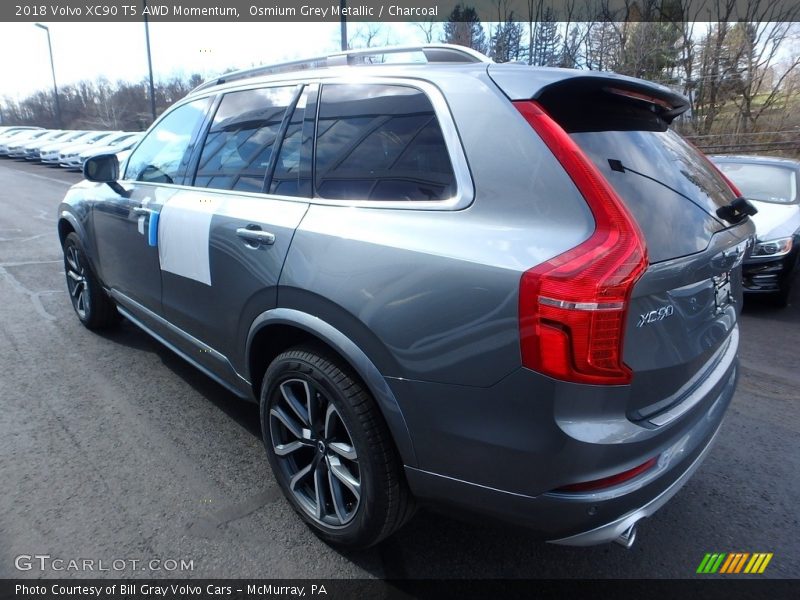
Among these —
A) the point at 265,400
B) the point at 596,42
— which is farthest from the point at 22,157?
the point at 265,400

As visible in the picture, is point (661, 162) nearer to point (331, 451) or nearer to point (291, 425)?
point (331, 451)

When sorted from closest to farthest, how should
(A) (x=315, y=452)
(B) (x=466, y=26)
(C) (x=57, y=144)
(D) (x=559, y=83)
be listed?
(D) (x=559, y=83)
(A) (x=315, y=452)
(C) (x=57, y=144)
(B) (x=466, y=26)

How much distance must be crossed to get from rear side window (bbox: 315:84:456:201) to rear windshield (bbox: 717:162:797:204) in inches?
237

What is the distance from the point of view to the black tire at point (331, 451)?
2.03m

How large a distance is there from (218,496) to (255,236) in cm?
128

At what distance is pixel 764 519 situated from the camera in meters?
2.52

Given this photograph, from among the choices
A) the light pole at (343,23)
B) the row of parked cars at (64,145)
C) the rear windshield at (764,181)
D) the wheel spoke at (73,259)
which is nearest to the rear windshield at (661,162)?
the wheel spoke at (73,259)

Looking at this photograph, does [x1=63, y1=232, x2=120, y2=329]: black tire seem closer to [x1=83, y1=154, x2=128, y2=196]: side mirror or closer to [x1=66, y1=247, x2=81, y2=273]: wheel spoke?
[x1=66, y1=247, x2=81, y2=273]: wheel spoke

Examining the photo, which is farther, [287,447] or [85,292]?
[85,292]

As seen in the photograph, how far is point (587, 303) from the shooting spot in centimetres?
154

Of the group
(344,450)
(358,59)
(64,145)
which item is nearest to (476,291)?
(344,450)

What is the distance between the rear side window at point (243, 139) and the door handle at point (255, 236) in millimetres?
259

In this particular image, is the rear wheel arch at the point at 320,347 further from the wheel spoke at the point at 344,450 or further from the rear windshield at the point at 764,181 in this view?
the rear windshield at the point at 764,181

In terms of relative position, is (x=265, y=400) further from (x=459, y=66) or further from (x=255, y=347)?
(x=459, y=66)
